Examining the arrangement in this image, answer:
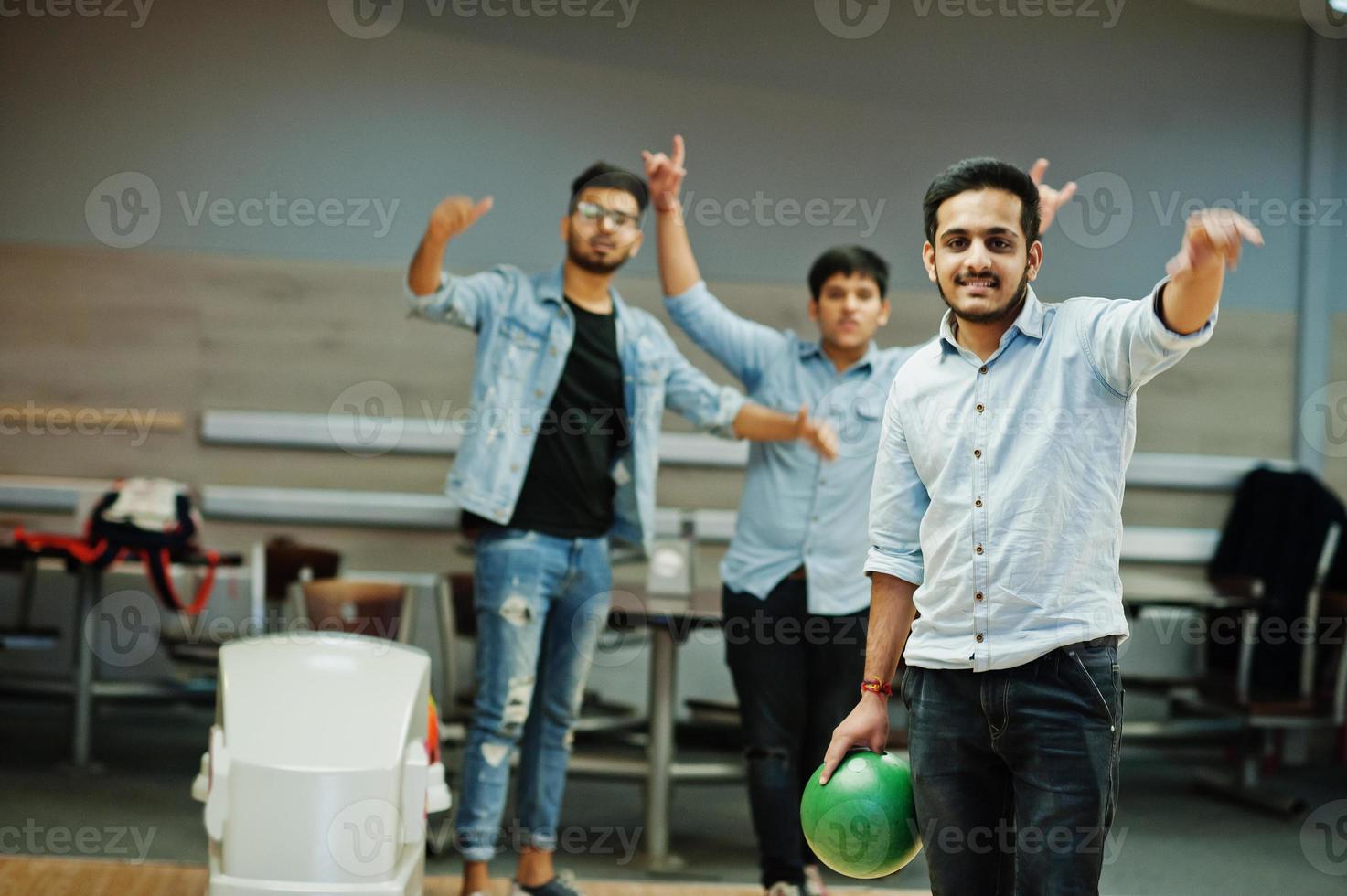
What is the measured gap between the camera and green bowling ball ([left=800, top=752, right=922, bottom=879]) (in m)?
2.09

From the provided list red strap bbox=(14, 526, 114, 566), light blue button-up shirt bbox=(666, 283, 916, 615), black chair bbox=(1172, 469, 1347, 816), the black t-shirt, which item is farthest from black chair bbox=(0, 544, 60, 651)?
black chair bbox=(1172, 469, 1347, 816)

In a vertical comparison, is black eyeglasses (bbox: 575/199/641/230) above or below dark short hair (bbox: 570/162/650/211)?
below

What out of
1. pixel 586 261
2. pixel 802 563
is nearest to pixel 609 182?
pixel 586 261

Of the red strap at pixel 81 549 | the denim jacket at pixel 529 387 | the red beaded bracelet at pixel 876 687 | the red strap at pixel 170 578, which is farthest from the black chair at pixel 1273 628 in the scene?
the red strap at pixel 81 549

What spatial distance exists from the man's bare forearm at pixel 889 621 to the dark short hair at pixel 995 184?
57cm

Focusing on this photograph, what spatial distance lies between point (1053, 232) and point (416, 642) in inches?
139

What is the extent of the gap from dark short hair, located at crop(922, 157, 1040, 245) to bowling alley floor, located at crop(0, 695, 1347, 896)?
2.00 meters

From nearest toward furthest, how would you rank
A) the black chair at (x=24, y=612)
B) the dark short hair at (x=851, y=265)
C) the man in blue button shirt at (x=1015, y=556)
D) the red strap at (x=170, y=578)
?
the man in blue button shirt at (x=1015, y=556) → the dark short hair at (x=851, y=265) → the red strap at (x=170, y=578) → the black chair at (x=24, y=612)

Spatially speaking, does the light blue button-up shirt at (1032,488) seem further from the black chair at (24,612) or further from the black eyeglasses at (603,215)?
the black chair at (24,612)

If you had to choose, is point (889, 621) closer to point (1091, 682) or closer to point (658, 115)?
point (1091, 682)

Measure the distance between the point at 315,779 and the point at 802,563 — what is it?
54.5 inches

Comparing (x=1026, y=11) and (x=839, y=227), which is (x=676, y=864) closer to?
(x=839, y=227)

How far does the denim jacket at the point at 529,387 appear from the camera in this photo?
3.32 m

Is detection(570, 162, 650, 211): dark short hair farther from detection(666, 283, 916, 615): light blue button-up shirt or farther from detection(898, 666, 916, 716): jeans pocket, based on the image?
detection(898, 666, 916, 716): jeans pocket
